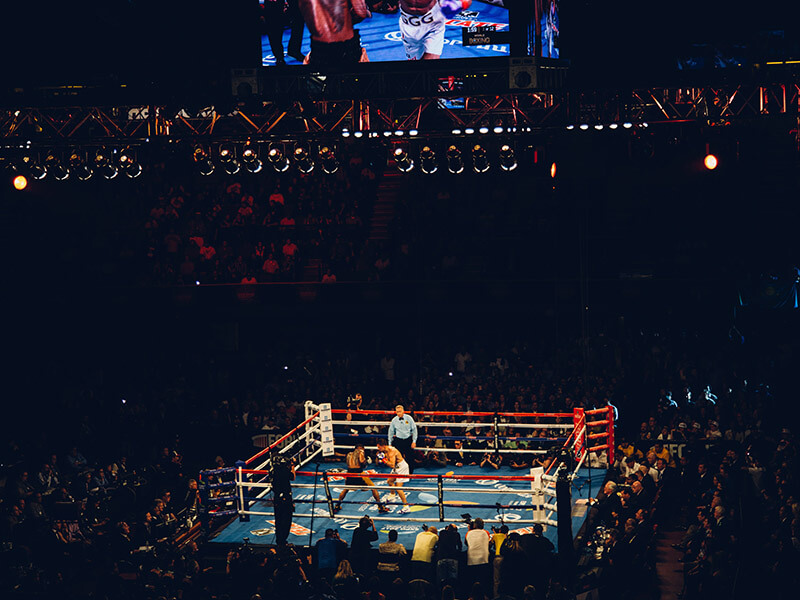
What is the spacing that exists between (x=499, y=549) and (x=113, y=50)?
11.2m

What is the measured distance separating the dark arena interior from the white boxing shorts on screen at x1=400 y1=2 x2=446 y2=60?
0.13 ft

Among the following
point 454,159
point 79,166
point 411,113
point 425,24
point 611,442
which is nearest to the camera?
point 425,24

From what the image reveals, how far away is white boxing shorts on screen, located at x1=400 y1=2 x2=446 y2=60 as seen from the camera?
13.7 metres

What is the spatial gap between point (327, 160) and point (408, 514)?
7.07m

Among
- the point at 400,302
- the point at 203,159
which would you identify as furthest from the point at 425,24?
the point at 400,302

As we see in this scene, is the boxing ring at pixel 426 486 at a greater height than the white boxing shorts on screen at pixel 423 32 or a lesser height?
lesser

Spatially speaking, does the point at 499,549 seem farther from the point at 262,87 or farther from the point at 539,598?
the point at 262,87

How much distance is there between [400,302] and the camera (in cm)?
2219

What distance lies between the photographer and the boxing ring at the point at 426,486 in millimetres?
12969

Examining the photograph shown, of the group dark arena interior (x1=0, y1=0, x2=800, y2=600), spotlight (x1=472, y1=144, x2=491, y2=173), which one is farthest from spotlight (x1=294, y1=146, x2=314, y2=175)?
spotlight (x1=472, y1=144, x2=491, y2=173)

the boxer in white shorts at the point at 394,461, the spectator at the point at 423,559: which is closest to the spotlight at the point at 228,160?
the boxer in white shorts at the point at 394,461

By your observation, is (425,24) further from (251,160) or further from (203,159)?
(203,159)

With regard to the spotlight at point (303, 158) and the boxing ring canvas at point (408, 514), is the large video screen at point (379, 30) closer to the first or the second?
the spotlight at point (303, 158)

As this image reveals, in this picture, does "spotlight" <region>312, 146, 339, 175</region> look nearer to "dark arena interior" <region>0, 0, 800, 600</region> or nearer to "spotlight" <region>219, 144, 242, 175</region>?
"dark arena interior" <region>0, 0, 800, 600</region>
